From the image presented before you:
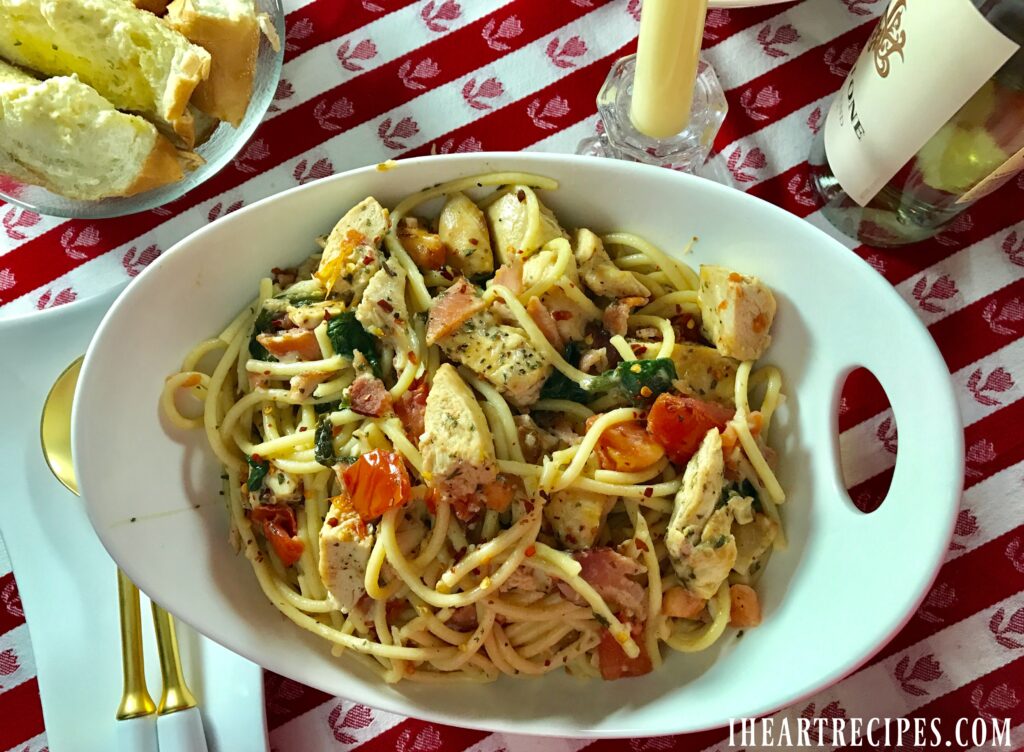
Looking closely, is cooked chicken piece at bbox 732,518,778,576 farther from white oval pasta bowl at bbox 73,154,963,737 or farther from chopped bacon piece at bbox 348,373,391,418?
chopped bacon piece at bbox 348,373,391,418

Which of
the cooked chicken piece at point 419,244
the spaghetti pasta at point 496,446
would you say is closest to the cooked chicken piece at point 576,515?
the spaghetti pasta at point 496,446

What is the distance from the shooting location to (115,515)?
122 centimetres

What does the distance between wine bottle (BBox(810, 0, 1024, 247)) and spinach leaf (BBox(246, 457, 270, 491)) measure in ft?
3.67

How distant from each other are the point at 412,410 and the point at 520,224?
0.35 metres

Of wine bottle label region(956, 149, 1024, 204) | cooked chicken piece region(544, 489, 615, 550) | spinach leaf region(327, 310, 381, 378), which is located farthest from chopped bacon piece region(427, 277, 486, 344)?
wine bottle label region(956, 149, 1024, 204)

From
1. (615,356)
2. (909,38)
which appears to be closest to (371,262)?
(615,356)

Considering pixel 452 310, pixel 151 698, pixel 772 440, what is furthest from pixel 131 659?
pixel 772 440

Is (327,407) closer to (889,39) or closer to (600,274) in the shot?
(600,274)

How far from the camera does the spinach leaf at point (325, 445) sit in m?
1.28

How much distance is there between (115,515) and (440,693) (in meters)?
0.59

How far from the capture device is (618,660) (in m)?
1.30

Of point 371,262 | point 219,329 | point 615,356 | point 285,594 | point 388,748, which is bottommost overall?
point 388,748

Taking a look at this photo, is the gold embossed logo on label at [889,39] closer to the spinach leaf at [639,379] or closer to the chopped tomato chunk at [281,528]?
the spinach leaf at [639,379]

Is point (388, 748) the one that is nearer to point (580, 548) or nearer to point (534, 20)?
point (580, 548)
